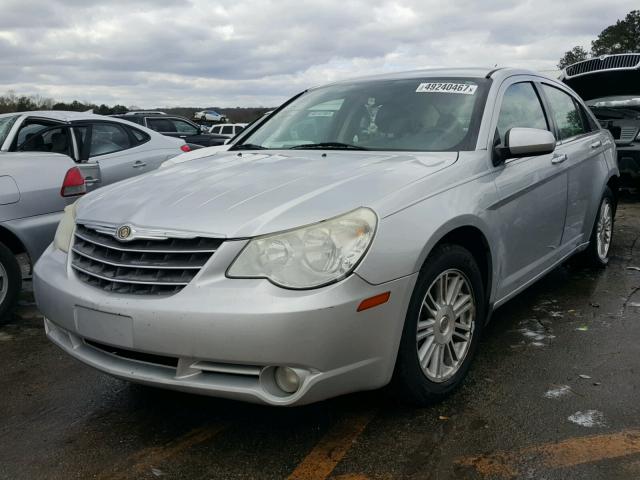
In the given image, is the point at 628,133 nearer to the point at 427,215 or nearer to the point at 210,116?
the point at 427,215

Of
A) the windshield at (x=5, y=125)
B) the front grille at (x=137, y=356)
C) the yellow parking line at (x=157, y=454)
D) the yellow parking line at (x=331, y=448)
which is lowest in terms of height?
the yellow parking line at (x=157, y=454)

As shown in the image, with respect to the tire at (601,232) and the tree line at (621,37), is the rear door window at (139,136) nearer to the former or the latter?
Result: the tire at (601,232)

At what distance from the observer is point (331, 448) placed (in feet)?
8.55

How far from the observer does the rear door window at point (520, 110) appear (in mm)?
→ 3666

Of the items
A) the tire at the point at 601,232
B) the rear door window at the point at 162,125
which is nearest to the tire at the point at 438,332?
the tire at the point at 601,232

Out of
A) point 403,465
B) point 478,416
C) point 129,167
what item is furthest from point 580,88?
point 403,465

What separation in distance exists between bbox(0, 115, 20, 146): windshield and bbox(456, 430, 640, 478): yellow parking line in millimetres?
5990

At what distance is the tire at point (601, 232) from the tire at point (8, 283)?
4.25 metres

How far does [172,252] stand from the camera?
246 centimetres

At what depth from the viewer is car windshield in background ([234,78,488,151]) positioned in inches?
136

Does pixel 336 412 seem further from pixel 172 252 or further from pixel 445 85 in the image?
pixel 445 85

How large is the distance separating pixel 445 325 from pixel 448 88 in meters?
1.51

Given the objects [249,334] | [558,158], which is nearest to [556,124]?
[558,158]

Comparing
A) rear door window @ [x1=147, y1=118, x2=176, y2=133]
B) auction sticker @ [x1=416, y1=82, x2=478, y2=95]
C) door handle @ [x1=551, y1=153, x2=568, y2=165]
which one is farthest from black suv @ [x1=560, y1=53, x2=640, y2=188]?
rear door window @ [x1=147, y1=118, x2=176, y2=133]
